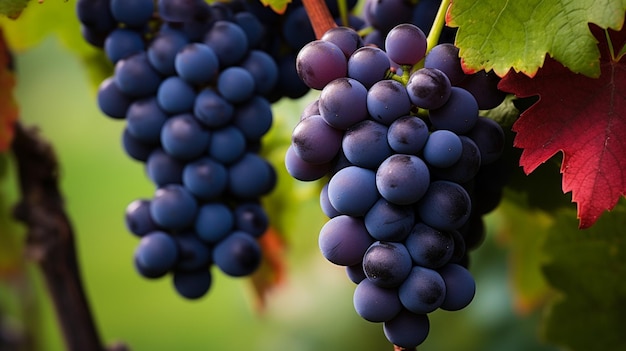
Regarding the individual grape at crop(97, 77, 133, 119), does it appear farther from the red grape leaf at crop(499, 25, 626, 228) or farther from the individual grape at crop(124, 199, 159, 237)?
the red grape leaf at crop(499, 25, 626, 228)

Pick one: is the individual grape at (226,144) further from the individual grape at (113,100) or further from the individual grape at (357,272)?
the individual grape at (357,272)

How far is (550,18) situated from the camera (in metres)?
0.62

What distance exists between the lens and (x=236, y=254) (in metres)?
0.83

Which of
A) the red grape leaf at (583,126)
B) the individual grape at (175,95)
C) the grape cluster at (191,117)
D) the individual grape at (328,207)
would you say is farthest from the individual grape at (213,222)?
the red grape leaf at (583,126)

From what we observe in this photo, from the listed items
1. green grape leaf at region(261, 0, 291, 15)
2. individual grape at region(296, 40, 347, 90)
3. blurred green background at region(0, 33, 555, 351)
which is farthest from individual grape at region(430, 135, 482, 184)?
blurred green background at region(0, 33, 555, 351)

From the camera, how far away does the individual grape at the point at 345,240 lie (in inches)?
24.0

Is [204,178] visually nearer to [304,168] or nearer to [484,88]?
[304,168]

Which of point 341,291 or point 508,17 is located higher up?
point 508,17

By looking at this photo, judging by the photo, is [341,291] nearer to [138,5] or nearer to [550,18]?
[138,5]

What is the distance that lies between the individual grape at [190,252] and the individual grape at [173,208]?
2cm

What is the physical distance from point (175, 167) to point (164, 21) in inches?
6.2

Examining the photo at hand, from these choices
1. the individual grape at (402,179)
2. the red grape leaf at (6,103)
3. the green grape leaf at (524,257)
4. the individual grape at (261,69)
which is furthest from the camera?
the green grape leaf at (524,257)

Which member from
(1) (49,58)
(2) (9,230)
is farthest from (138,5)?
(1) (49,58)

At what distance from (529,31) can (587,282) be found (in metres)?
0.44
